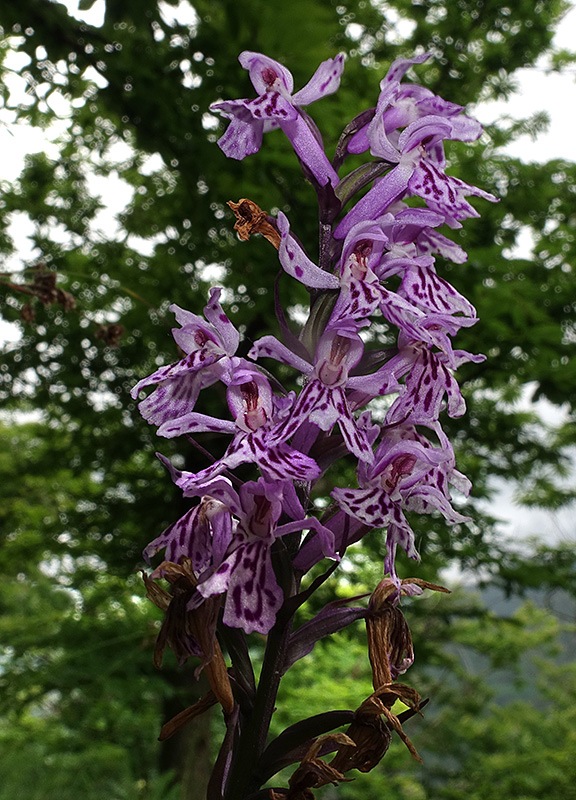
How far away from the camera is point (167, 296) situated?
13.0 feet

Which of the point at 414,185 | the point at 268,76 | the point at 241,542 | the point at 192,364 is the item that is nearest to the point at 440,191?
the point at 414,185

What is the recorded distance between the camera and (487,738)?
422 inches

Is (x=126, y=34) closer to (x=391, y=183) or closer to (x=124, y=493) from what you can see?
(x=391, y=183)

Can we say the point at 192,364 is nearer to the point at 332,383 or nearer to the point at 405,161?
the point at 332,383

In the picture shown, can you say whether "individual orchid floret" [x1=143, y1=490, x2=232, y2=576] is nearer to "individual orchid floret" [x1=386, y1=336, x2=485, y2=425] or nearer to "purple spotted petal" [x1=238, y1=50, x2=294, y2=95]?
"individual orchid floret" [x1=386, y1=336, x2=485, y2=425]

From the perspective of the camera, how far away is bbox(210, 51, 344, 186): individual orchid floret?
3.31ft

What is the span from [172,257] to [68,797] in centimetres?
268

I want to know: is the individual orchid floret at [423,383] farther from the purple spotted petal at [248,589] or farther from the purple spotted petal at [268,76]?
the purple spotted petal at [268,76]

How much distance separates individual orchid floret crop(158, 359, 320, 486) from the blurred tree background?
912mm

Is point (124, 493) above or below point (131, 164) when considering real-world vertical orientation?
below

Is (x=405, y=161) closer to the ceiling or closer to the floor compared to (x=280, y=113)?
closer to the floor

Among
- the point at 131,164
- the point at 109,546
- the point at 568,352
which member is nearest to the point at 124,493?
the point at 109,546

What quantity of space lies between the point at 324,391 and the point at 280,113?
0.42 metres

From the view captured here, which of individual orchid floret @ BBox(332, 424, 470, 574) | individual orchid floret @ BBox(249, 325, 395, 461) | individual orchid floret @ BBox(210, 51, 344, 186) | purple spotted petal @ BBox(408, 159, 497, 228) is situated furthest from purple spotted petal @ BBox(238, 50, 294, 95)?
individual orchid floret @ BBox(332, 424, 470, 574)
